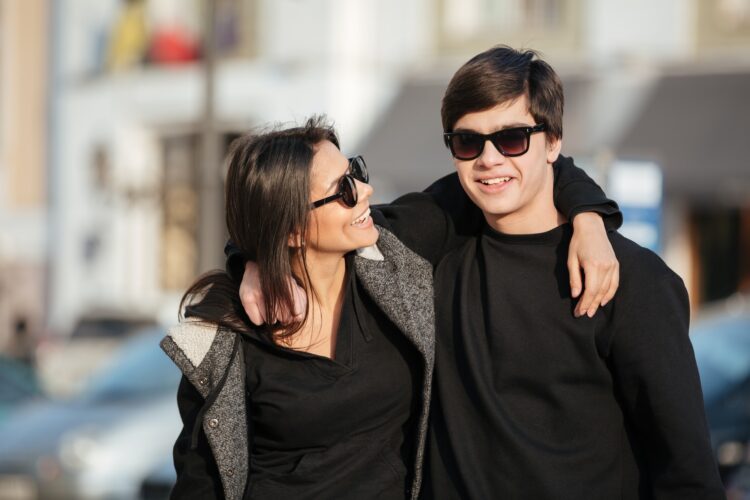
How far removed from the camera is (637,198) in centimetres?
813

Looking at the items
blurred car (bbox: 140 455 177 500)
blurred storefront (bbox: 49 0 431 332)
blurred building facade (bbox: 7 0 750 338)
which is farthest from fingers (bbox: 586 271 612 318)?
blurred storefront (bbox: 49 0 431 332)

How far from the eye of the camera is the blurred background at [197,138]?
26.7 feet

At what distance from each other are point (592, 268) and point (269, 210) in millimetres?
845

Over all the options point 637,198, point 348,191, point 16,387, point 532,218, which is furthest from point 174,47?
point 532,218

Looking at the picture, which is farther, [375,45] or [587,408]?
[375,45]

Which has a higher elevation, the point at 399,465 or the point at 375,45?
the point at 375,45

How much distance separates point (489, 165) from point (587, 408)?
23.4 inches

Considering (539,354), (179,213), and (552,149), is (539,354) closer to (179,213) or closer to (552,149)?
(552,149)

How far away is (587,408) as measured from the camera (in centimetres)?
275

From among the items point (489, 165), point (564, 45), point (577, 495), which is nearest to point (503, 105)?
point (489, 165)

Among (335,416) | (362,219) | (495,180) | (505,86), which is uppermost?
(505,86)

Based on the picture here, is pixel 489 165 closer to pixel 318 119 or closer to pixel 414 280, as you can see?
pixel 414 280

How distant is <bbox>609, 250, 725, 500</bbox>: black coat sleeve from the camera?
8.68 feet

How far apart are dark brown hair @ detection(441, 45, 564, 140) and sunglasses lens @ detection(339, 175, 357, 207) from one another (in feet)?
1.09
